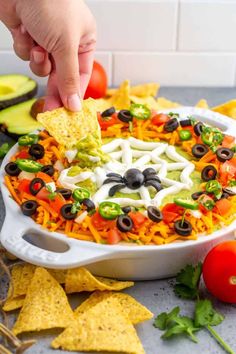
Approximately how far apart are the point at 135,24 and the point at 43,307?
192 centimetres

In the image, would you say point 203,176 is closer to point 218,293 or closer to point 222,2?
point 218,293

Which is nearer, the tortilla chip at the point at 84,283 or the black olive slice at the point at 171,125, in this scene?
the tortilla chip at the point at 84,283

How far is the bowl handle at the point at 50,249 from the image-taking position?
2.18 m

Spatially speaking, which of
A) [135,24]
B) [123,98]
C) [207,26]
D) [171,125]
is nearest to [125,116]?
[171,125]

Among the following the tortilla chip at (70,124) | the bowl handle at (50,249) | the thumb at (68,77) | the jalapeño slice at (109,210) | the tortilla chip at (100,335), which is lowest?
the tortilla chip at (100,335)

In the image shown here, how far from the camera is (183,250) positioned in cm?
226

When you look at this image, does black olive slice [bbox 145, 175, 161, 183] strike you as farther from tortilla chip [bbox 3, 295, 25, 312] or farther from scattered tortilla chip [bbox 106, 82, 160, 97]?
scattered tortilla chip [bbox 106, 82, 160, 97]

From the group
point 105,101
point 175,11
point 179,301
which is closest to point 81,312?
point 179,301

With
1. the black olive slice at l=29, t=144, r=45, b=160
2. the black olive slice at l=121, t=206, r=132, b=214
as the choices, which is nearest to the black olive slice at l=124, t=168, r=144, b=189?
the black olive slice at l=121, t=206, r=132, b=214

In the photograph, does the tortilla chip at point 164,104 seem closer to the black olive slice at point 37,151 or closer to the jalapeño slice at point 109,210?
the black olive slice at point 37,151

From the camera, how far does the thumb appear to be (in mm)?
2586

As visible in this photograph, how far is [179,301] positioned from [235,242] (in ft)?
0.84

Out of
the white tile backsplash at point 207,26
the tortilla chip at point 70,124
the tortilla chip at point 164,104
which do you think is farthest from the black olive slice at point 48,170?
the white tile backsplash at point 207,26

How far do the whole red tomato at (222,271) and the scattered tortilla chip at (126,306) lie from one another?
238 millimetres
